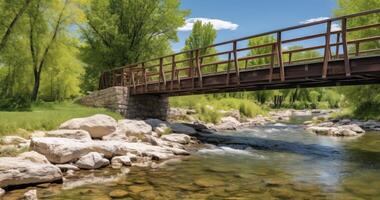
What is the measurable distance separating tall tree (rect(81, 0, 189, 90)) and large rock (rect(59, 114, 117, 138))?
17.4 metres

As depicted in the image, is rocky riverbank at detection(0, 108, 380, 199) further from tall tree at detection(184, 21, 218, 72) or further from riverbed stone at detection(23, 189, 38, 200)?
tall tree at detection(184, 21, 218, 72)

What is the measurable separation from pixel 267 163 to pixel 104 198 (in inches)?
275

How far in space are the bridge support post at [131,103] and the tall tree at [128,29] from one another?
274 inches

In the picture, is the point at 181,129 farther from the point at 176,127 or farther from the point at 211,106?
the point at 211,106

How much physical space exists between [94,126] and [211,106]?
19325 millimetres

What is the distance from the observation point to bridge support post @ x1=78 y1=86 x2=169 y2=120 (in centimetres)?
2555

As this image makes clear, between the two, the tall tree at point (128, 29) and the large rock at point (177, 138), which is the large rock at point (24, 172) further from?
the tall tree at point (128, 29)

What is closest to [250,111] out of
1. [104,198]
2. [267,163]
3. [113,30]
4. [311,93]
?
[113,30]

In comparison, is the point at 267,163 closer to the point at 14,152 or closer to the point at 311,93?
the point at 14,152

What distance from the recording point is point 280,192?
976 cm

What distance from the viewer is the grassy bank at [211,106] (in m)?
31.7

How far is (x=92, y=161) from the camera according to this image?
12289 mm

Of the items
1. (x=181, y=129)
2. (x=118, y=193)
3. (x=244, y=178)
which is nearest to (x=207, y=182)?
(x=244, y=178)

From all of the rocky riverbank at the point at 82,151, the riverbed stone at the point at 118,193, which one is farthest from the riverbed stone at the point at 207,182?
the rocky riverbank at the point at 82,151
